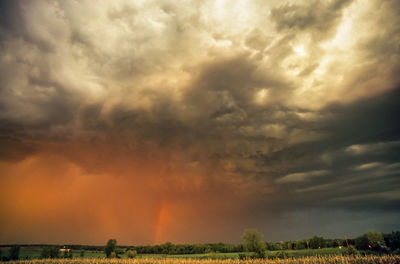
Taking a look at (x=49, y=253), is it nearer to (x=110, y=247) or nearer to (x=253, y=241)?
(x=110, y=247)

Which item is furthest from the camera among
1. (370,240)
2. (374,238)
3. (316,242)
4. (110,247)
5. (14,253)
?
(316,242)

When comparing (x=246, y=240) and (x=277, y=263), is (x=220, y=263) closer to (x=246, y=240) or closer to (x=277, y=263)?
(x=277, y=263)

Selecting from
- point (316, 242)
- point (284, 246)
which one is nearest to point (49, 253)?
point (284, 246)

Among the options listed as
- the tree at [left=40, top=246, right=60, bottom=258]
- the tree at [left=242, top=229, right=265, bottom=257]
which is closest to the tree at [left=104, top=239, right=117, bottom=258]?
the tree at [left=40, top=246, right=60, bottom=258]

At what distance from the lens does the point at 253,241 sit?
9675 cm

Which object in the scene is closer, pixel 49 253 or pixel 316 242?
pixel 49 253

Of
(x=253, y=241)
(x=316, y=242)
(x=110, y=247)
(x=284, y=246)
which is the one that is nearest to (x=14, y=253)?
(x=110, y=247)

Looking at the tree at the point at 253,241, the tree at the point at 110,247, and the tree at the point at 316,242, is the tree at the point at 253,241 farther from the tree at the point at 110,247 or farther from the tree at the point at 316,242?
the tree at the point at 110,247

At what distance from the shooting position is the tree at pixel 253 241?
312ft

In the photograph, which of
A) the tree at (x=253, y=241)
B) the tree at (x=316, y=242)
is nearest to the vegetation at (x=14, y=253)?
the tree at (x=253, y=241)

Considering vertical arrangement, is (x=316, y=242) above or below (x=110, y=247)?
below

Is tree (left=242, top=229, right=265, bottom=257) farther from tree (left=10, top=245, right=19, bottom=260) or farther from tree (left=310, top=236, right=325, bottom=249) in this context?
tree (left=10, top=245, right=19, bottom=260)

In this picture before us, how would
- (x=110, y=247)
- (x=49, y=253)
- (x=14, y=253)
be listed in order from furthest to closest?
1. (x=110, y=247)
2. (x=49, y=253)
3. (x=14, y=253)

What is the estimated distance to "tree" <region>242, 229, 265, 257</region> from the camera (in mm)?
95062
